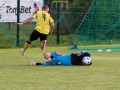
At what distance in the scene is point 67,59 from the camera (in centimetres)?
1352

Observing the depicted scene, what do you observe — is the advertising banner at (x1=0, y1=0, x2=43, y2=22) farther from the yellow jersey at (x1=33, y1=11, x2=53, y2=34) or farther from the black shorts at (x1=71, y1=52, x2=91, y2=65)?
the black shorts at (x1=71, y1=52, x2=91, y2=65)

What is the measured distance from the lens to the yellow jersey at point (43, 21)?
15.9 metres

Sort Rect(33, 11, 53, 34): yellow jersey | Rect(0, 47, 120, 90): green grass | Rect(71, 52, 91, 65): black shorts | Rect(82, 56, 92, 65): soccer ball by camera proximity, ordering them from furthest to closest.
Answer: Rect(33, 11, 53, 34): yellow jersey
Rect(82, 56, 92, 65): soccer ball
Rect(71, 52, 91, 65): black shorts
Rect(0, 47, 120, 90): green grass

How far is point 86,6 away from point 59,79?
1352 centimetres

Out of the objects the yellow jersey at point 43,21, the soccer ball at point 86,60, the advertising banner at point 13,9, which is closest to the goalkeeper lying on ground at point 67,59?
the soccer ball at point 86,60

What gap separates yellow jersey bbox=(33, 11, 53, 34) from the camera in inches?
628

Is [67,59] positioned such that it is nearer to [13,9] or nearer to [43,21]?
[43,21]

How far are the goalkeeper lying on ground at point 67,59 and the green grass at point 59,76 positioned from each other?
0.86 feet

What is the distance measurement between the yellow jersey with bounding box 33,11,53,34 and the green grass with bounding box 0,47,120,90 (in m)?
1.48

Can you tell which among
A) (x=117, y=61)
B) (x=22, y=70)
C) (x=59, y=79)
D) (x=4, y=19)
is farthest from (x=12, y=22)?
(x=59, y=79)

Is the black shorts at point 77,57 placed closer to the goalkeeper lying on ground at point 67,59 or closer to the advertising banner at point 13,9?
the goalkeeper lying on ground at point 67,59

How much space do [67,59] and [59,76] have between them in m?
2.46

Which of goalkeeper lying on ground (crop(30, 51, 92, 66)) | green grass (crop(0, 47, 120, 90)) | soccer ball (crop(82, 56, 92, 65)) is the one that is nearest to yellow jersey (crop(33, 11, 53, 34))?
green grass (crop(0, 47, 120, 90))

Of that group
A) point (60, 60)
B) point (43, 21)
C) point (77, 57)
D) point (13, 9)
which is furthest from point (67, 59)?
point (13, 9)
